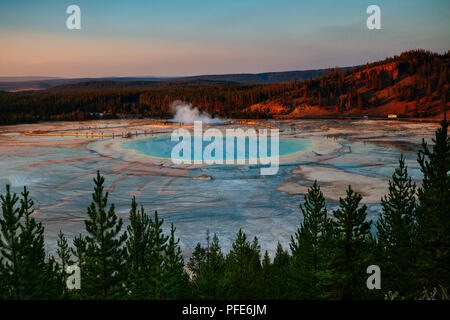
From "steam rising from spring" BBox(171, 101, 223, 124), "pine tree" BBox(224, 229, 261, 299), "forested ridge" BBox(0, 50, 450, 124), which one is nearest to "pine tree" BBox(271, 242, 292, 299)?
"pine tree" BBox(224, 229, 261, 299)

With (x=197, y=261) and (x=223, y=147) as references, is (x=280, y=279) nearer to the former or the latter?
(x=197, y=261)

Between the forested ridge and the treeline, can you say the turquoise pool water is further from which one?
the forested ridge

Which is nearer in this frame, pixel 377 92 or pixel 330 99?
pixel 377 92

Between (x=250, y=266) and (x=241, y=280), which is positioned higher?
(x=250, y=266)

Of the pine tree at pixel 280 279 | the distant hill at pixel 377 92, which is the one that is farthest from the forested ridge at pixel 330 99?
the pine tree at pixel 280 279

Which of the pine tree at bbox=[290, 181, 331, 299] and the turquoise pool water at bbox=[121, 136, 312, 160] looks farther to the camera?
the turquoise pool water at bbox=[121, 136, 312, 160]

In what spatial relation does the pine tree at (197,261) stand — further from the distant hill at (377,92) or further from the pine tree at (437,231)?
the distant hill at (377,92)

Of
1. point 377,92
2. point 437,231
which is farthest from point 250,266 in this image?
point 377,92
